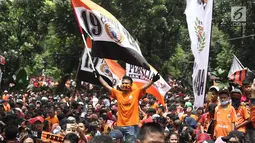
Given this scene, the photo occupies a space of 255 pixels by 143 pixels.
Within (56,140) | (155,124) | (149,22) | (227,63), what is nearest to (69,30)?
(149,22)

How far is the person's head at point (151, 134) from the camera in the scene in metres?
4.00

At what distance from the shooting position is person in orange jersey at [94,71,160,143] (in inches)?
368

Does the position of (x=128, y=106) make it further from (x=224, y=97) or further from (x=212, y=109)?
(x=224, y=97)

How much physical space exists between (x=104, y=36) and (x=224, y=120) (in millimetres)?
2599

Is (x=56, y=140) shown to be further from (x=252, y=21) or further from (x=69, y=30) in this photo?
(x=69, y=30)

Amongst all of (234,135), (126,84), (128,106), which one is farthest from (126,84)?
(234,135)

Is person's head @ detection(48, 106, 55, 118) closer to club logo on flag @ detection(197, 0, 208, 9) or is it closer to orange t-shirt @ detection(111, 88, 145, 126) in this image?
orange t-shirt @ detection(111, 88, 145, 126)

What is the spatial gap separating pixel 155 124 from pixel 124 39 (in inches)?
244

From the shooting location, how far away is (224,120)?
28.8 ft

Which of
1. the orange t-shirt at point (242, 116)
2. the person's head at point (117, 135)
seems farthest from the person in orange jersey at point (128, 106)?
the orange t-shirt at point (242, 116)

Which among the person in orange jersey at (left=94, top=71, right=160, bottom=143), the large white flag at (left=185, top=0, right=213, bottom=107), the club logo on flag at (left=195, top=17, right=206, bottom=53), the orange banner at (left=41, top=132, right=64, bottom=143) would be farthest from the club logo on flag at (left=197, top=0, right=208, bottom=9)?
the orange banner at (left=41, top=132, right=64, bottom=143)

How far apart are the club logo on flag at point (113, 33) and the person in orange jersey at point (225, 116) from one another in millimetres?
2238

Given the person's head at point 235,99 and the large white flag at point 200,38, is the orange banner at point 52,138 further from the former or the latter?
the large white flag at point 200,38

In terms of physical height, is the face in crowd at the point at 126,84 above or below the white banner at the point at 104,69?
below
